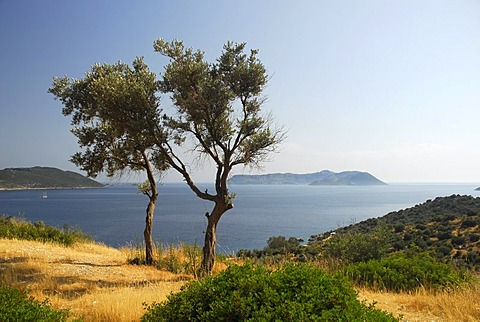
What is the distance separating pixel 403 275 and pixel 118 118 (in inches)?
A: 344

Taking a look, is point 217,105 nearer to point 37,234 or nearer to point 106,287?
point 106,287

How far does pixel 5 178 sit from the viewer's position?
427 feet

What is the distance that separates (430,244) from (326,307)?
2027 centimetres

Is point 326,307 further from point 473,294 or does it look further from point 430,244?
point 430,244

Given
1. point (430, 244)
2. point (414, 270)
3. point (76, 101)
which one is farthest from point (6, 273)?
point (430, 244)

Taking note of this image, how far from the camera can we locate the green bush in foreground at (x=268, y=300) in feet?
10.5

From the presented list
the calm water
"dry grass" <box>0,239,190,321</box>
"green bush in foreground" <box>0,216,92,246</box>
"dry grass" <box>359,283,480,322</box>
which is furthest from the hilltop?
"green bush in foreground" <box>0,216,92,246</box>

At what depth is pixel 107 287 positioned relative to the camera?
841 cm

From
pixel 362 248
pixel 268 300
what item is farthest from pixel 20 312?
pixel 362 248

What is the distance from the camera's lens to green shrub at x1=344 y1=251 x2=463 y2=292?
8336 mm

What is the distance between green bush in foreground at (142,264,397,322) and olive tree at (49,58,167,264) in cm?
684

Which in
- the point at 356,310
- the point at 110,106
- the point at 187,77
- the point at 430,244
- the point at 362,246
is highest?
the point at 187,77

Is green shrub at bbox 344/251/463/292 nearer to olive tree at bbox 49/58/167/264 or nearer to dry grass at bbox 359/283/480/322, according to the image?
dry grass at bbox 359/283/480/322

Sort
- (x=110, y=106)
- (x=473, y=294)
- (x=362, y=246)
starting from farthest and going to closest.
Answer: (x=362, y=246) → (x=110, y=106) → (x=473, y=294)
